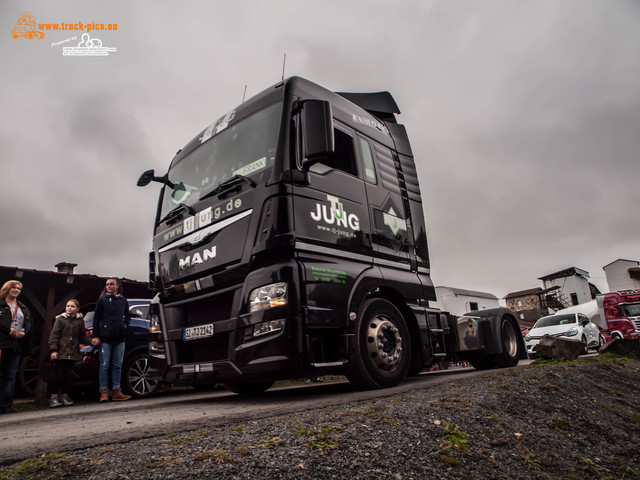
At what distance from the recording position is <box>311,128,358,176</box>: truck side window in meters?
4.54

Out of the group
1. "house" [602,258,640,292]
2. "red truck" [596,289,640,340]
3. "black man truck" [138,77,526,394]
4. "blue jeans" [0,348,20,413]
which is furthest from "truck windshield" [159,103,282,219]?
"house" [602,258,640,292]

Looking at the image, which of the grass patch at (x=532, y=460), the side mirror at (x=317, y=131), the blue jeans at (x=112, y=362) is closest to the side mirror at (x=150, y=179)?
the side mirror at (x=317, y=131)

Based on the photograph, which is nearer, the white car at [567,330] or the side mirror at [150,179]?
the side mirror at [150,179]

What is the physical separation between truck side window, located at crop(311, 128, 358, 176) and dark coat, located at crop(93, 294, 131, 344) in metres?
4.07

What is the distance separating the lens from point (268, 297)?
3.64m

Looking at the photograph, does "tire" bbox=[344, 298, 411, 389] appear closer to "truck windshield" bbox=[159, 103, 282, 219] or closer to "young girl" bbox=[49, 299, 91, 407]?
"truck windshield" bbox=[159, 103, 282, 219]

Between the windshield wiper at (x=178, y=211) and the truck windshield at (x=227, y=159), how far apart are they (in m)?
0.07

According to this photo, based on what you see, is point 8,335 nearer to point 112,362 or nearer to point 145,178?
point 112,362

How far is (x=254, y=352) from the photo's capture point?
3613mm

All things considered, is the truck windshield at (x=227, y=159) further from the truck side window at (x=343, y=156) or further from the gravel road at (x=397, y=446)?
the gravel road at (x=397, y=446)

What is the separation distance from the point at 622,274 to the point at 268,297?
51674mm

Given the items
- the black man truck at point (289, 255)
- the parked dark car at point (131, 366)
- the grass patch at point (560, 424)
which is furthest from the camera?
the parked dark car at point (131, 366)

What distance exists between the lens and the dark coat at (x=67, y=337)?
626cm

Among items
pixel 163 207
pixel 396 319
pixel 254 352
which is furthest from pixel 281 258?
pixel 163 207
